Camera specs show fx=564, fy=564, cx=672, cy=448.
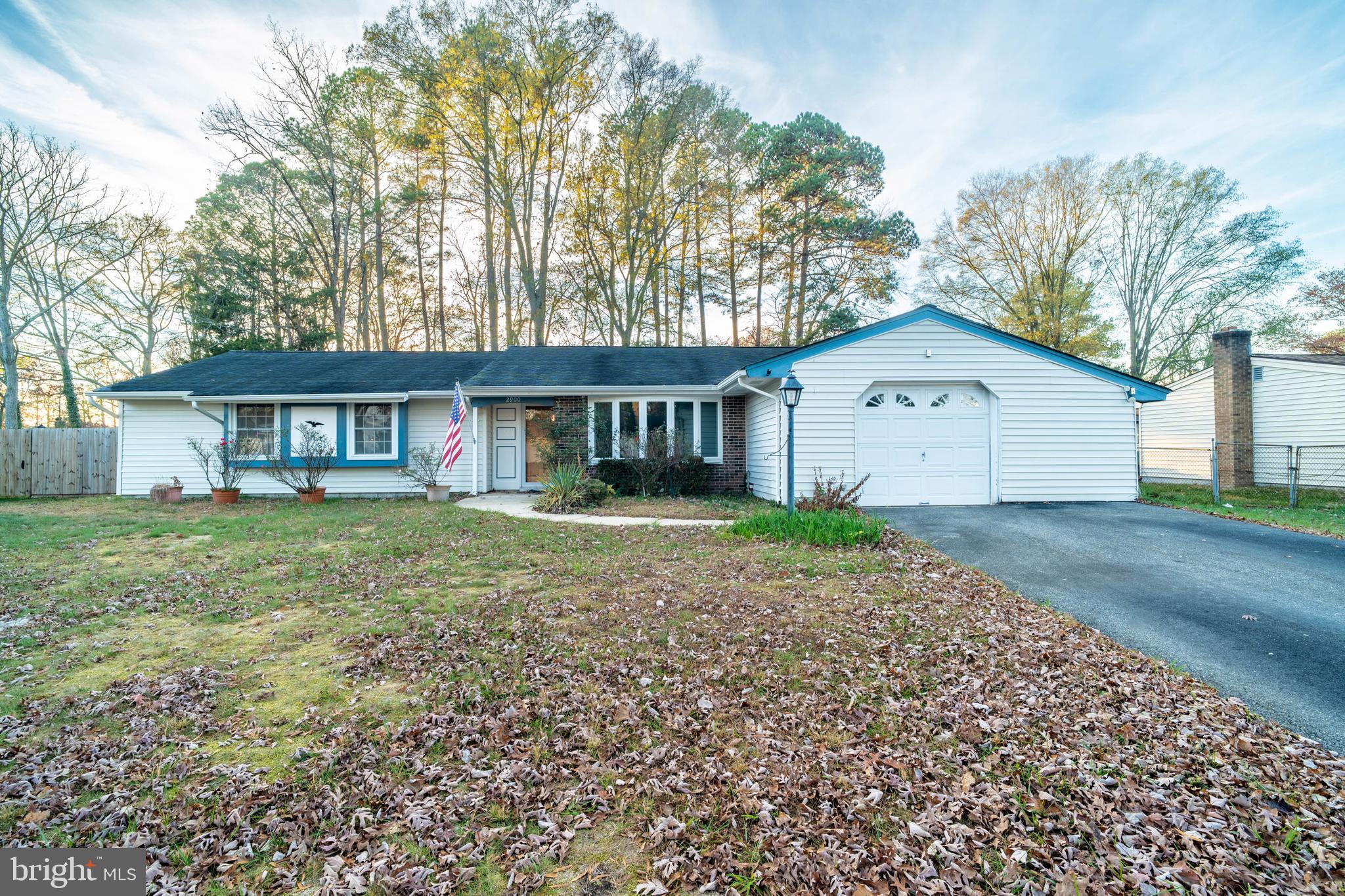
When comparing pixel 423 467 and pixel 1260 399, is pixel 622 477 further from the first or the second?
pixel 1260 399

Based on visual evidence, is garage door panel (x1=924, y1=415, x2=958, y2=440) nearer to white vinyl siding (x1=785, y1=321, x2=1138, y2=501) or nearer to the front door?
white vinyl siding (x1=785, y1=321, x2=1138, y2=501)

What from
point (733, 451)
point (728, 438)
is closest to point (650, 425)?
point (728, 438)

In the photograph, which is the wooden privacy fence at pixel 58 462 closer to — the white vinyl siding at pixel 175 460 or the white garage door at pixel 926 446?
the white vinyl siding at pixel 175 460

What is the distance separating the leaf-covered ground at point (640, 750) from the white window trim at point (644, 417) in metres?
8.24

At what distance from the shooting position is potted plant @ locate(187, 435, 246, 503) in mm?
12727

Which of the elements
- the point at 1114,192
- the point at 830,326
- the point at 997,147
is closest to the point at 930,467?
the point at 830,326

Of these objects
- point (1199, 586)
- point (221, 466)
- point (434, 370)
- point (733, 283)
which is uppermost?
point (733, 283)

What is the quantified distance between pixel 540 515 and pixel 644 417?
4.19 meters

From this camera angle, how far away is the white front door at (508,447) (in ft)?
48.5

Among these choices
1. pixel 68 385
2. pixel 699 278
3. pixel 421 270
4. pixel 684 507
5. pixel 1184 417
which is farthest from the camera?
pixel 421 270

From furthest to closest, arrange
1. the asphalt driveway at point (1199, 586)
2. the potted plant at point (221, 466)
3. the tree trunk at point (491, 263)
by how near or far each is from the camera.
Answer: the tree trunk at point (491, 263) → the potted plant at point (221, 466) → the asphalt driveway at point (1199, 586)

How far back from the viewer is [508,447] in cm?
1488

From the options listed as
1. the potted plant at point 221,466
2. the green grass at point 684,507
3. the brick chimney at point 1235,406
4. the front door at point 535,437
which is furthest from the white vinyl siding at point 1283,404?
the potted plant at point 221,466

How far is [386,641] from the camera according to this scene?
14.0 feet
